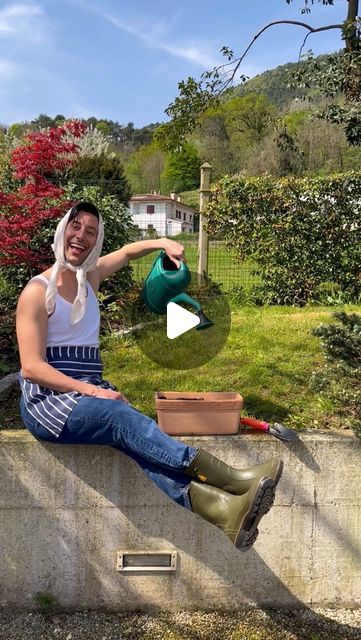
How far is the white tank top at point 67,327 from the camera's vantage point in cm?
222

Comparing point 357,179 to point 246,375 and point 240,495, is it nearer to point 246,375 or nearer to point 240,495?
point 246,375

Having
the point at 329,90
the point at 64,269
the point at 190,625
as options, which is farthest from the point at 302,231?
the point at 190,625

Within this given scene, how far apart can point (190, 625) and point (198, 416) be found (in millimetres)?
938

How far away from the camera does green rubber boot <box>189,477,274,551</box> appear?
1.84 metres

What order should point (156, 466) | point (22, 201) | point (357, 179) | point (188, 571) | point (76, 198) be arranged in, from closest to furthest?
1. point (156, 466)
2. point (188, 571)
3. point (22, 201)
4. point (76, 198)
5. point (357, 179)

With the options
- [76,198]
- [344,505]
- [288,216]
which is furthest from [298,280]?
[344,505]

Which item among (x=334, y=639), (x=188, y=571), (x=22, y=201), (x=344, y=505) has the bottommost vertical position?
(x=334, y=639)

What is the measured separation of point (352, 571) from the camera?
100 inches

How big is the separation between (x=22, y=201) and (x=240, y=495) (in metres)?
3.83

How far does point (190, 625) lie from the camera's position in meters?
2.42

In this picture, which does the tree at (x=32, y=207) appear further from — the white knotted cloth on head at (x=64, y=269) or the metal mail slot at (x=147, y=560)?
the metal mail slot at (x=147, y=560)

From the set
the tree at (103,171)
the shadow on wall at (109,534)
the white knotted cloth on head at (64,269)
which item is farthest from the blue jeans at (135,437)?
the tree at (103,171)

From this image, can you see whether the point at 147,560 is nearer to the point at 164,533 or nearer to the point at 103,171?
the point at 164,533

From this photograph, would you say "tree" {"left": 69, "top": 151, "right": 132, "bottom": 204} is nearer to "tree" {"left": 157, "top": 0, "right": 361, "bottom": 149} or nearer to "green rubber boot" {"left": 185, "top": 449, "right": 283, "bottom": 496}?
"tree" {"left": 157, "top": 0, "right": 361, "bottom": 149}
